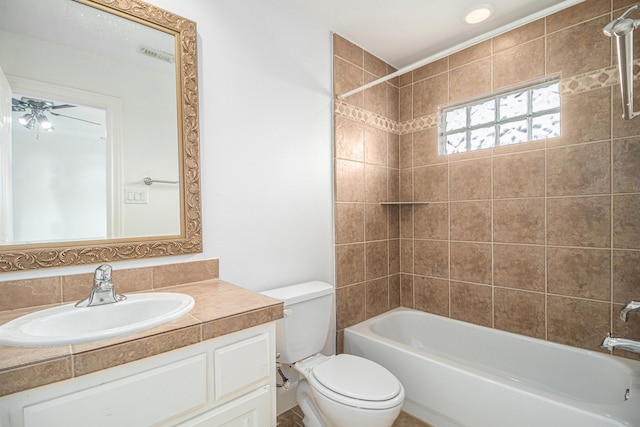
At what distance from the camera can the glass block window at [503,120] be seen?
6.20 ft

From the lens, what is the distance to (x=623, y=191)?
5.23 feet

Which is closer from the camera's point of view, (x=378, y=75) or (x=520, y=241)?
(x=520, y=241)

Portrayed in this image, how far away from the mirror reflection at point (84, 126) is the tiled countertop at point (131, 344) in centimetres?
37

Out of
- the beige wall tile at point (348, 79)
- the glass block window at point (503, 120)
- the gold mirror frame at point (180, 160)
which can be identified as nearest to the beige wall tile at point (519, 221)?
the glass block window at point (503, 120)

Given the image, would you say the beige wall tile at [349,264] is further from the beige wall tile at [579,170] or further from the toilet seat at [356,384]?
the beige wall tile at [579,170]

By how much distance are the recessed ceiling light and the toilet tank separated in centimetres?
189

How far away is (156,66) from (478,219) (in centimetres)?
215

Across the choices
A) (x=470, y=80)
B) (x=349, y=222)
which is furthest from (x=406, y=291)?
(x=470, y=80)

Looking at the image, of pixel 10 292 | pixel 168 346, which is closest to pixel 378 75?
pixel 168 346

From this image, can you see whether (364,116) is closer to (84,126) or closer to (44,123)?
(84,126)

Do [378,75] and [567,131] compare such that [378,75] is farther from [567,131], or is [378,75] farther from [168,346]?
[168,346]

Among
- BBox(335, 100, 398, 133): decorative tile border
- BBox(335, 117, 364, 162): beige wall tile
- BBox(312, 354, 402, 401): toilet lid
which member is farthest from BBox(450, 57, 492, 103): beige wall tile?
BBox(312, 354, 402, 401): toilet lid

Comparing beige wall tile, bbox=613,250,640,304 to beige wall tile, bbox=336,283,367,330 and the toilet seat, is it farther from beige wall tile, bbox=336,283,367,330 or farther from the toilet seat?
beige wall tile, bbox=336,283,367,330

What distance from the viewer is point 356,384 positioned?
1.38 m
